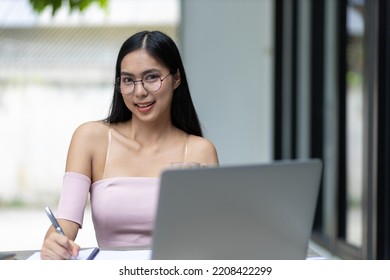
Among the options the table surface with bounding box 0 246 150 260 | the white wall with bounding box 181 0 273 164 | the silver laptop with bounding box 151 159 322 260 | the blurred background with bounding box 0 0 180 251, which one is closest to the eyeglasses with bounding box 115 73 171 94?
the table surface with bounding box 0 246 150 260

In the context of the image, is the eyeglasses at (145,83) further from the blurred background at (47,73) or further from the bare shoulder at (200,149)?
the blurred background at (47,73)

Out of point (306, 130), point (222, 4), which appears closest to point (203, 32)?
point (222, 4)

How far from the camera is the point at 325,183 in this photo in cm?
451

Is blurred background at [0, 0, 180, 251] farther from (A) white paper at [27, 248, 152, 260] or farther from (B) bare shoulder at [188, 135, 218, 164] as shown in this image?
(A) white paper at [27, 248, 152, 260]

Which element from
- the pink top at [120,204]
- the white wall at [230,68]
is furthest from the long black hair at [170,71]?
the white wall at [230,68]

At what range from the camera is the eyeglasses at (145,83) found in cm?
147

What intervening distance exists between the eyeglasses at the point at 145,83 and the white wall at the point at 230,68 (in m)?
3.43

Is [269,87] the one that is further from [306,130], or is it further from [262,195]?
[262,195]

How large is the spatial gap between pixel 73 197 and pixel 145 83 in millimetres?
256

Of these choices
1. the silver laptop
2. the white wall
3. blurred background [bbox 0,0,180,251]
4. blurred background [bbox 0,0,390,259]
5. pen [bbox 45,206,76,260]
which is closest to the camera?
the silver laptop

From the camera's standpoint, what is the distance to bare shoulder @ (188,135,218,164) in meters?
1.63

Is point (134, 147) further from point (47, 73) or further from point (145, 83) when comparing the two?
point (47, 73)
